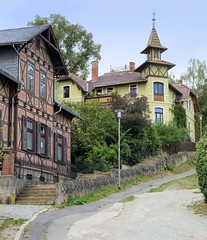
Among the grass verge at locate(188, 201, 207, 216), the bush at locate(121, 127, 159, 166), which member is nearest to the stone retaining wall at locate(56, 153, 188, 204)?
the bush at locate(121, 127, 159, 166)

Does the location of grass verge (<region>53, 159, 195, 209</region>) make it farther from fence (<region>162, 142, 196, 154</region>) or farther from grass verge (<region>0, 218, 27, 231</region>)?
grass verge (<region>0, 218, 27, 231</region>)

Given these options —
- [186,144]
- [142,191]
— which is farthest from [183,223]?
[186,144]

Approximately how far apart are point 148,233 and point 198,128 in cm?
4928

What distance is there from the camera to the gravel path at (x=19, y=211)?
17.4 metres

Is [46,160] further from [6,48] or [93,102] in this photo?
[93,102]

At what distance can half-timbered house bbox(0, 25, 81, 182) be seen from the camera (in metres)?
24.8

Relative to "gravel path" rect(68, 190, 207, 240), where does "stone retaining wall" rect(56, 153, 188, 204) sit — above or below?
above

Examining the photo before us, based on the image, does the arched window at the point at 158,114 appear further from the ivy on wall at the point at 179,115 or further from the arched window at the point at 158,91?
the ivy on wall at the point at 179,115

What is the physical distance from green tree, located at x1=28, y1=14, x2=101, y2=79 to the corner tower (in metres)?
7.15

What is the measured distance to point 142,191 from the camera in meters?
28.5

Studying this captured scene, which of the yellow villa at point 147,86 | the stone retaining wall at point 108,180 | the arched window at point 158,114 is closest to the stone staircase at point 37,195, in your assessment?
the stone retaining wall at point 108,180

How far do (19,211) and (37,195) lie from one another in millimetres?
4268

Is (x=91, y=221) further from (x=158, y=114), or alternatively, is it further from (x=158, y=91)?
(x=158, y=91)

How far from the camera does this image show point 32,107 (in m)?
27.3
